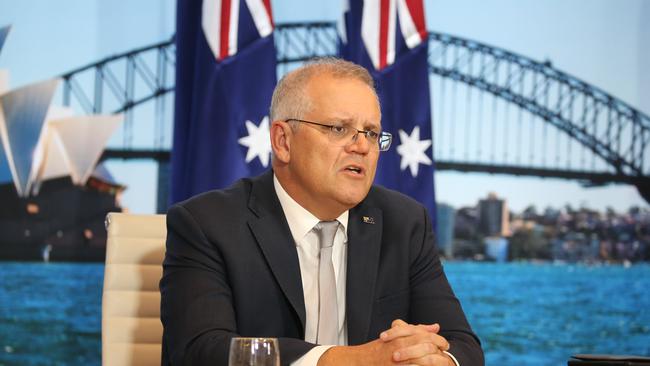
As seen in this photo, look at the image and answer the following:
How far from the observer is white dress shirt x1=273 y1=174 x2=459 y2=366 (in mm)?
2186

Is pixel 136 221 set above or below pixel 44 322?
above

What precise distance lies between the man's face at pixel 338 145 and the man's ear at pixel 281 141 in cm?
5

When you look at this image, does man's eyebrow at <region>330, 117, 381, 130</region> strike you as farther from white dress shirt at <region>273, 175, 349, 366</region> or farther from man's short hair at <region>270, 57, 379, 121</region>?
white dress shirt at <region>273, 175, 349, 366</region>

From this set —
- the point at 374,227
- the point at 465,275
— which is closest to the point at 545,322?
the point at 465,275

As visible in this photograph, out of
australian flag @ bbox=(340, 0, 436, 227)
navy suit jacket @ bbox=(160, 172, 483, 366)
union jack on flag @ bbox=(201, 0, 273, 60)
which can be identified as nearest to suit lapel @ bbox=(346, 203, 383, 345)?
navy suit jacket @ bbox=(160, 172, 483, 366)

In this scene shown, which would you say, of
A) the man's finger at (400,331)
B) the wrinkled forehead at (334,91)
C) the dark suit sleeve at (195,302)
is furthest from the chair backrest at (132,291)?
the man's finger at (400,331)

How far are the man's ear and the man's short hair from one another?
0.09ft

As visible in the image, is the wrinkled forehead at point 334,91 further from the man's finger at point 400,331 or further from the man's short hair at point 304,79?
the man's finger at point 400,331

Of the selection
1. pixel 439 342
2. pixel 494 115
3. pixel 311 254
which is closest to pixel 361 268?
pixel 311 254

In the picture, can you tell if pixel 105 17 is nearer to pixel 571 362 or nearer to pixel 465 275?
pixel 465 275

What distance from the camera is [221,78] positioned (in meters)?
3.90

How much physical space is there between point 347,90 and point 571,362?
2.78 feet

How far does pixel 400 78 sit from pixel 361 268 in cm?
221

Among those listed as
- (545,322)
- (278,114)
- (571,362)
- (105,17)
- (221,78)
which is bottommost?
(545,322)
